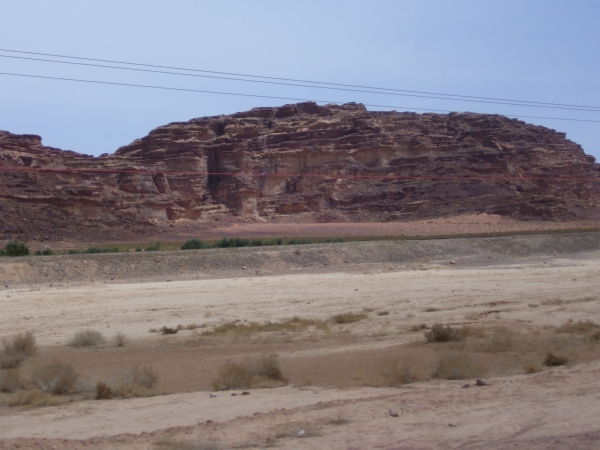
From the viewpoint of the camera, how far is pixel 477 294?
78.9 feet

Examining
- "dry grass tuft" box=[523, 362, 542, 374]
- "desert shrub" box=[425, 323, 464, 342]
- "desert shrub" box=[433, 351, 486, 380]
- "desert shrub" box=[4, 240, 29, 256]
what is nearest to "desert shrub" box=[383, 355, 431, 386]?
"desert shrub" box=[433, 351, 486, 380]

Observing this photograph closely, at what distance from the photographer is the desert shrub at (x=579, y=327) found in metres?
15.7

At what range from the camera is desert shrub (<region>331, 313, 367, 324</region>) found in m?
18.6

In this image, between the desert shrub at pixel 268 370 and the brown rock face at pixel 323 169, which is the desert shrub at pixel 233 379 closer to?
the desert shrub at pixel 268 370

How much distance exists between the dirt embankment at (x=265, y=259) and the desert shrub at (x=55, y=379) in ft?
57.8

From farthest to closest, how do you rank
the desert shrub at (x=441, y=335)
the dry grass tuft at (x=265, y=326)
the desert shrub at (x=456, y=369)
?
the dry grass tuft at (x=265, y=326), the desert shrub at (x=441, y=335), the desert shrub at (x=456, y=369)

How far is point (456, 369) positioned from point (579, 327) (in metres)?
6.29

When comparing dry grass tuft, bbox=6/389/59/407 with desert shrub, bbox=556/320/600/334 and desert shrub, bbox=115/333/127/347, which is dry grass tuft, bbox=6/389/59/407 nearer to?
desert shrub, bbox=115/333/127/347

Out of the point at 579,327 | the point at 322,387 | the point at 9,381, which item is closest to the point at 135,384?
the point at 9,381

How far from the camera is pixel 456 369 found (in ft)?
36.3

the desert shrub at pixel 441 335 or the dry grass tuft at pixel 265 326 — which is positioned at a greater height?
the desert shrub at pixel 441 335

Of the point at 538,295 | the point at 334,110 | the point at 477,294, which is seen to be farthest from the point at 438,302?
the point at 334,110

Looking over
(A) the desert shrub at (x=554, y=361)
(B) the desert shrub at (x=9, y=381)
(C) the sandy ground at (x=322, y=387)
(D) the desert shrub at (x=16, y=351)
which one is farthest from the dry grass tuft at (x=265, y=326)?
(A) the desert shrub at (x=554, y=361)

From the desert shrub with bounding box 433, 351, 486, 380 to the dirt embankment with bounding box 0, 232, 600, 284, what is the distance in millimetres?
19489
